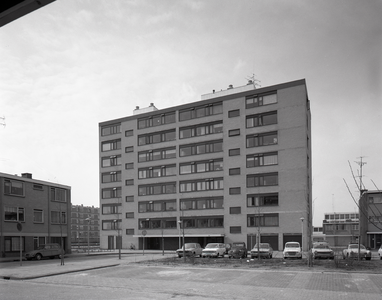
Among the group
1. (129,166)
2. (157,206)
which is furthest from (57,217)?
(129,166)

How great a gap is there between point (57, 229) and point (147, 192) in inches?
822

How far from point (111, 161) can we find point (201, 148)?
59.7 feet

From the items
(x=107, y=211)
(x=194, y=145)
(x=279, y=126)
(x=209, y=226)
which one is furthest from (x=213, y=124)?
(x=107, y=211)

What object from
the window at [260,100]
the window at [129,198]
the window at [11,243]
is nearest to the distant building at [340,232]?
the window at [260,100]

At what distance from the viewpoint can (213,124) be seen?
60.9m

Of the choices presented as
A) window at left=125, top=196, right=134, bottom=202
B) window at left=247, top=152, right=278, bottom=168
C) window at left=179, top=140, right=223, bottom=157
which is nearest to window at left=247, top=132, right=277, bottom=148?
window at left=247, top=152, right=278, bottom=168

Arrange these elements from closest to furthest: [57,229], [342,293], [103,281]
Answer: [342,293] → [103,281] → [57,229]

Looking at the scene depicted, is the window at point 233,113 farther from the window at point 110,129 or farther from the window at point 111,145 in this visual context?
the window at point 111,145

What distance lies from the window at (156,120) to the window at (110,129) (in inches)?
184

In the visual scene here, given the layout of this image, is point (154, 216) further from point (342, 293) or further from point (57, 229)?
point (342, 293)

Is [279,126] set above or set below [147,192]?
above

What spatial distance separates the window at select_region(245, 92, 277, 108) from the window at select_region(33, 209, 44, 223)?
31350 millimetres

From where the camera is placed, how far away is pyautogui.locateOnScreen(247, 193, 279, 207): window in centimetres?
5462

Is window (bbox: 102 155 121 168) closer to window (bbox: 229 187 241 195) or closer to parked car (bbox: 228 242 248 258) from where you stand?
window (bbox: 229 187 241 195)
